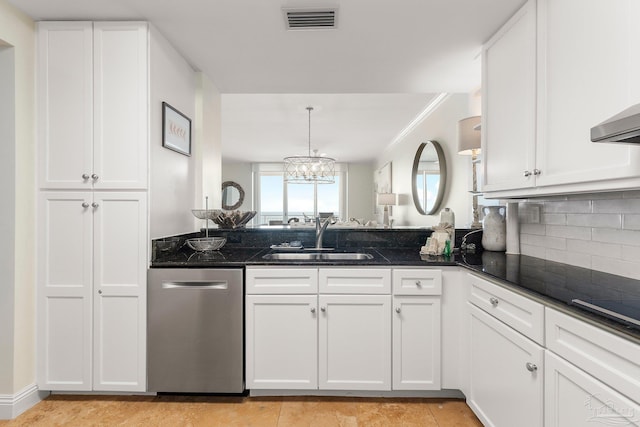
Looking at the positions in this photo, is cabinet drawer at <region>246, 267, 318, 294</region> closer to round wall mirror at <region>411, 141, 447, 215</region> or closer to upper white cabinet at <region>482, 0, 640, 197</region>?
upper white cabinet at <region>482, 0, 640, 197</region>

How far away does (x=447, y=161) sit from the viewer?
3.80 m

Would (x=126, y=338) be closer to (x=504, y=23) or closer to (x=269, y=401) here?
(x=269, y=401)

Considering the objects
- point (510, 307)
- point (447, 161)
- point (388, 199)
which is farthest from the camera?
point (388, 199)

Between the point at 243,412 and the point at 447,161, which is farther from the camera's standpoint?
the point at 447,161

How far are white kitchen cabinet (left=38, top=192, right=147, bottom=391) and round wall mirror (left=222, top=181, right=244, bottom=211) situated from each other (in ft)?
23.2

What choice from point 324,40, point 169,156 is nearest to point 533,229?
point 324,40

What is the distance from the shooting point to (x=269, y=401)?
196cm

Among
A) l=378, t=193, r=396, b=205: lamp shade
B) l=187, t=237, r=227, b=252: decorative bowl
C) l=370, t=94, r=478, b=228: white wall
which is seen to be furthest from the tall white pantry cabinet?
l=378, t=193, r=396, b=205: lamp shade

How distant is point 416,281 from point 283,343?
88 cm

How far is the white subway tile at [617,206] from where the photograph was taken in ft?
4.63

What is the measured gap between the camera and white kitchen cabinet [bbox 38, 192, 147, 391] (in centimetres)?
191

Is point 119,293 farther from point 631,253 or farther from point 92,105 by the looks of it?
point 631,253

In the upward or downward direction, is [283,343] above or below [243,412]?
above

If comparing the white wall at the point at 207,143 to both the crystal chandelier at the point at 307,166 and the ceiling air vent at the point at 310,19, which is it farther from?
the crystal chandelier at the point at 307,166
